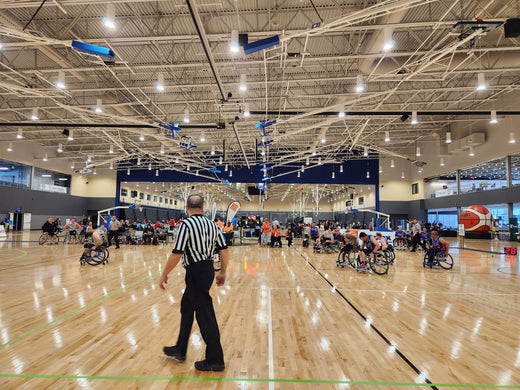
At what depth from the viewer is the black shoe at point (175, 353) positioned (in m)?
2.82

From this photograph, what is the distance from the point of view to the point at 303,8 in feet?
29.3

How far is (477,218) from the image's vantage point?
20891mm

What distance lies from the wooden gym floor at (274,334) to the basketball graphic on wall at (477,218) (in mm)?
16634

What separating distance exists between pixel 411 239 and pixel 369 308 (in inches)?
468

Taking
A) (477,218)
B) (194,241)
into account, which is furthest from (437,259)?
(477,218)

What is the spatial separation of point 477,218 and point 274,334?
74.7 feet

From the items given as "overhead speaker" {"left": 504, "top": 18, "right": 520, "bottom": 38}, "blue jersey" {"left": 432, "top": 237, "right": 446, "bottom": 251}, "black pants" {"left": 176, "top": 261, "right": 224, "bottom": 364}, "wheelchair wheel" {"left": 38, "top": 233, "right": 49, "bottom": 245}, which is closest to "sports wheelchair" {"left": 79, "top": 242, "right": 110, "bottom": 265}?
"black pants" {"left": 176, "top": 261, "right": 224, "bottom": 364}

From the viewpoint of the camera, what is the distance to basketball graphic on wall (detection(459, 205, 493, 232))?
2075 cm

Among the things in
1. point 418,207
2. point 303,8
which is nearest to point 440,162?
point 418,207

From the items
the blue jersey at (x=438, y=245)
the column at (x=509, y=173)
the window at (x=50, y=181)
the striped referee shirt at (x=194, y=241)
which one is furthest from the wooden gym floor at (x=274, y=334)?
the window at (x=50, y=181)

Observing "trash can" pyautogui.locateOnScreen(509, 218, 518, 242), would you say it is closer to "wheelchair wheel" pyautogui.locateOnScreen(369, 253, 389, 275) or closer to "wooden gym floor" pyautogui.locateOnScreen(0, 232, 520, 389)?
"wooden gym floor" pyautogui.locateOnScreen(0, 232, 520, 389)

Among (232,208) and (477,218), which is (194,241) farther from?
(477,218)

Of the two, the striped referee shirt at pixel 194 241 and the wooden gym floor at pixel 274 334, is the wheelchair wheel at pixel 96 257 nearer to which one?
the wooden gym floor at pixel 274 334

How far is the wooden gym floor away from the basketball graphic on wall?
16.6 metres
